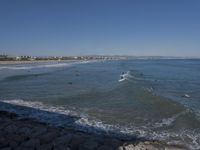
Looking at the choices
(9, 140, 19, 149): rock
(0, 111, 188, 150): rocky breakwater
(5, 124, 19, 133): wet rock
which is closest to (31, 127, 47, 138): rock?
(0, 111, 188, 150): rocky breakwater

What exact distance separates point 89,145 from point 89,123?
4426 mm

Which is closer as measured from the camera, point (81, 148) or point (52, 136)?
point (81, 148)

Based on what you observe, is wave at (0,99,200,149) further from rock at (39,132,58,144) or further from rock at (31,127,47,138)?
rock at (39,132,58,144)

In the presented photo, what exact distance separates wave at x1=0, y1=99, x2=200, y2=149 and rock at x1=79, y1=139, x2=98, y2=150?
237cm

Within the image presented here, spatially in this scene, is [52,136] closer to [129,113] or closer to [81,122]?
[81,122]

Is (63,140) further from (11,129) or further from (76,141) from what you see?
(11,129)

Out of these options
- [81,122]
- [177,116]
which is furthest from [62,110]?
[177,116]

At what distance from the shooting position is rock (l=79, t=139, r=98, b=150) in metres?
8.50

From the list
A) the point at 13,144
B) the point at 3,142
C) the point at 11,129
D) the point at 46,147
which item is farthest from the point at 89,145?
the point at 11,129

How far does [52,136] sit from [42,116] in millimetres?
4940

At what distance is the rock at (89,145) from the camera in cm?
850

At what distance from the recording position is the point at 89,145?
866cm

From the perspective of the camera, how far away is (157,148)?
28.8 ft

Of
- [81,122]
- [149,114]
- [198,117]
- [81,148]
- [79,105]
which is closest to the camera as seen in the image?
[81,148]
